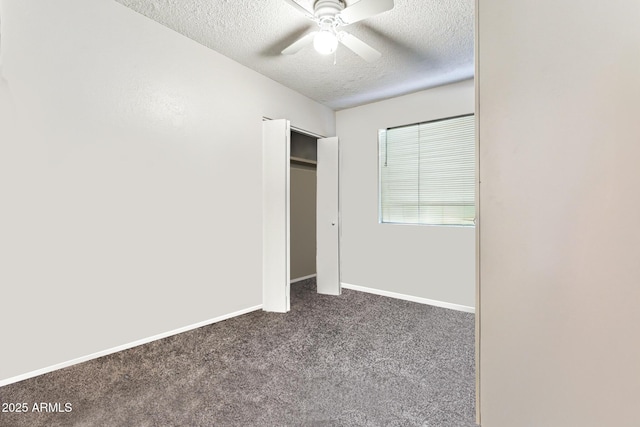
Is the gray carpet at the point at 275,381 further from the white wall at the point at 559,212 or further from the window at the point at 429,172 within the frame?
the window at the point at 429,172

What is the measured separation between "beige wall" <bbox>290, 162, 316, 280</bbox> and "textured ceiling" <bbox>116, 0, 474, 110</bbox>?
141 cm

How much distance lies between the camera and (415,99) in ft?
11.6

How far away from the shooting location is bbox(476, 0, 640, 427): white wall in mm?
783

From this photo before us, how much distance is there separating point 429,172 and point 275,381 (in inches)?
113

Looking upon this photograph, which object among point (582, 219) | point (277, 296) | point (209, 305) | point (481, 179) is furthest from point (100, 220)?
point (582, 219)

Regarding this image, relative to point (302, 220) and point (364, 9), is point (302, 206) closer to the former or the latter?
point (302, 220)

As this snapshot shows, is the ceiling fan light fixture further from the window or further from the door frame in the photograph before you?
the window

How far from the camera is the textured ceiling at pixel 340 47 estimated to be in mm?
2092

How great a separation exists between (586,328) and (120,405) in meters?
2.18

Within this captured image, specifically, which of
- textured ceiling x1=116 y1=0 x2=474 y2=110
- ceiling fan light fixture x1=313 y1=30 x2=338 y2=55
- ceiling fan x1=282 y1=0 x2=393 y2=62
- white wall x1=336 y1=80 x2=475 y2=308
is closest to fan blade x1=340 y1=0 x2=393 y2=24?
ceiling fan x1=282 y1=0 x2=393 y2=62

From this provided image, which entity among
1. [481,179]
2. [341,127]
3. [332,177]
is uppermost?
[341,127]

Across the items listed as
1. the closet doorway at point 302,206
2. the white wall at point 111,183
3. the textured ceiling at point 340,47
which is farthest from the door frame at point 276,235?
the closet doorway at point 302,206

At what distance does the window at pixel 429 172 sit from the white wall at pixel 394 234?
0.37ft

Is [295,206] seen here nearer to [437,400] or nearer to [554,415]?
[437,400]
